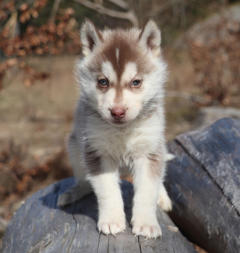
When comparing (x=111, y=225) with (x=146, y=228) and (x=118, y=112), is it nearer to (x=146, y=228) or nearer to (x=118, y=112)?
(x=146, y=228)

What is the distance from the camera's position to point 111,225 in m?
2.99

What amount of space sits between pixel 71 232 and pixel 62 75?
475 inches

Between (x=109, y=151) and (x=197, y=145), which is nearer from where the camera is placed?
(x=109, y=151)

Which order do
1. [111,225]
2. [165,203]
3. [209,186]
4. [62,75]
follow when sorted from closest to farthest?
[111,225], [209,186], [165,203], [62,75]

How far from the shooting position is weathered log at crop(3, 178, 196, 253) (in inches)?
110

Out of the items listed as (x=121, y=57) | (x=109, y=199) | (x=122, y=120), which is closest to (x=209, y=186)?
(x=109, y=199)

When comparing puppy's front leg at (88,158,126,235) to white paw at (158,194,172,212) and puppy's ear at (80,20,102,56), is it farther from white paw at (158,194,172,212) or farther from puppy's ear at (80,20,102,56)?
puppy's ear at (80,20,102,56)

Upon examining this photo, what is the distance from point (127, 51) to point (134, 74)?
233mm

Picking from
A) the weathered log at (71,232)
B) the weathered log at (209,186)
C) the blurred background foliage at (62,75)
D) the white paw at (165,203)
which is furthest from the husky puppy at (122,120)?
the blurred background foliage at (62,75)

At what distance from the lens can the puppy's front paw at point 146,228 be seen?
9.57 feet

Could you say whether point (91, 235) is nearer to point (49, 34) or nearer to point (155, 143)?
point (155, 143)

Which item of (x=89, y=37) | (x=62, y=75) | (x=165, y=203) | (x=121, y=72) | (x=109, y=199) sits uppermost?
(x=89, y=37)

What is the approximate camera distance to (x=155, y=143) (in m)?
3.38

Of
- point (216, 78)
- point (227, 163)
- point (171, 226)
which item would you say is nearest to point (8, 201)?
point (171, 226)
